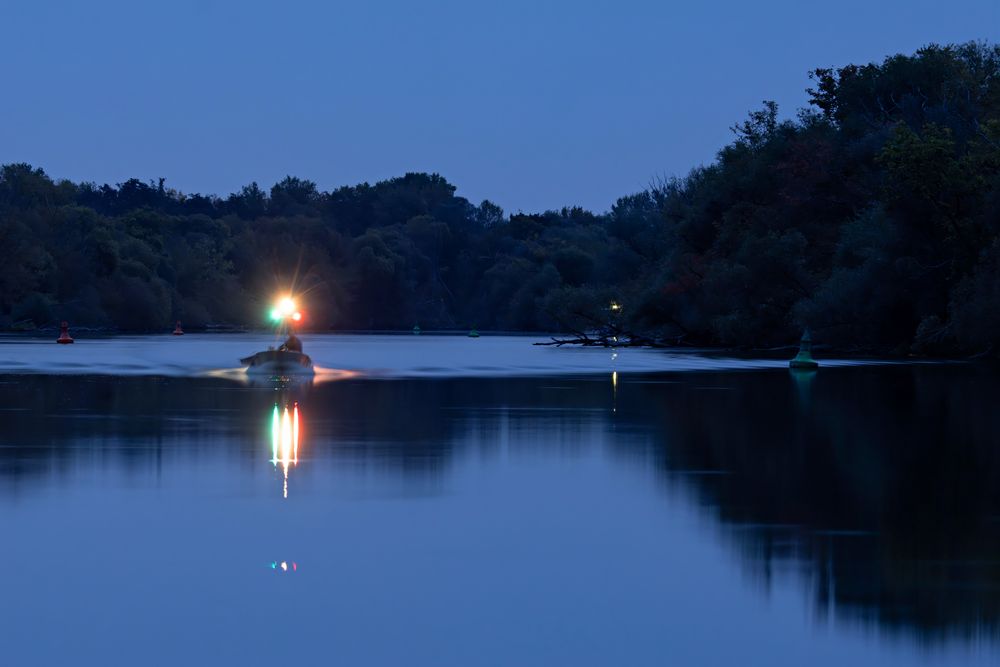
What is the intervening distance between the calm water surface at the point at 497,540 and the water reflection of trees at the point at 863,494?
5cm

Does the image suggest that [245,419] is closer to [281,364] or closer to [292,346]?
[281,364]

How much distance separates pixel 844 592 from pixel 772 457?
10235 millimetres

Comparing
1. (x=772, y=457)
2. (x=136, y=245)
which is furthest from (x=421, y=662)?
(x=136, y=245)

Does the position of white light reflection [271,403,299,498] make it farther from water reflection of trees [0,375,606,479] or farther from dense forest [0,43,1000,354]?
dense forest [0,43,1000,354]

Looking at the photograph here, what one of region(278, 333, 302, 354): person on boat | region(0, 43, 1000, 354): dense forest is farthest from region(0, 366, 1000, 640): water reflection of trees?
region(0, 43, 1000, 354): dense forest

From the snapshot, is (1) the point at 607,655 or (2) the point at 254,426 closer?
(1) the point at 607,655

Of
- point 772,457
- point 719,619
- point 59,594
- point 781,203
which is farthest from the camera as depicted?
point 781,203

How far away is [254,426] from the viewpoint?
25.8 metres

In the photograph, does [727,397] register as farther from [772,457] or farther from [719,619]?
[719,619]

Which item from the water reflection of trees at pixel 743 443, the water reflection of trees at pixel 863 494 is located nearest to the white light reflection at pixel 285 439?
the water reflection of trees at pixel 743 443

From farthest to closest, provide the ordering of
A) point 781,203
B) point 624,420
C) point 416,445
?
1. point 781,203
2. point 624,420
3. point 416,445

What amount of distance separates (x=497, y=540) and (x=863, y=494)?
17.2 feet

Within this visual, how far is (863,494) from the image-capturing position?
16391 mm

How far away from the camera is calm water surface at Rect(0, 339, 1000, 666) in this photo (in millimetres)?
8938
